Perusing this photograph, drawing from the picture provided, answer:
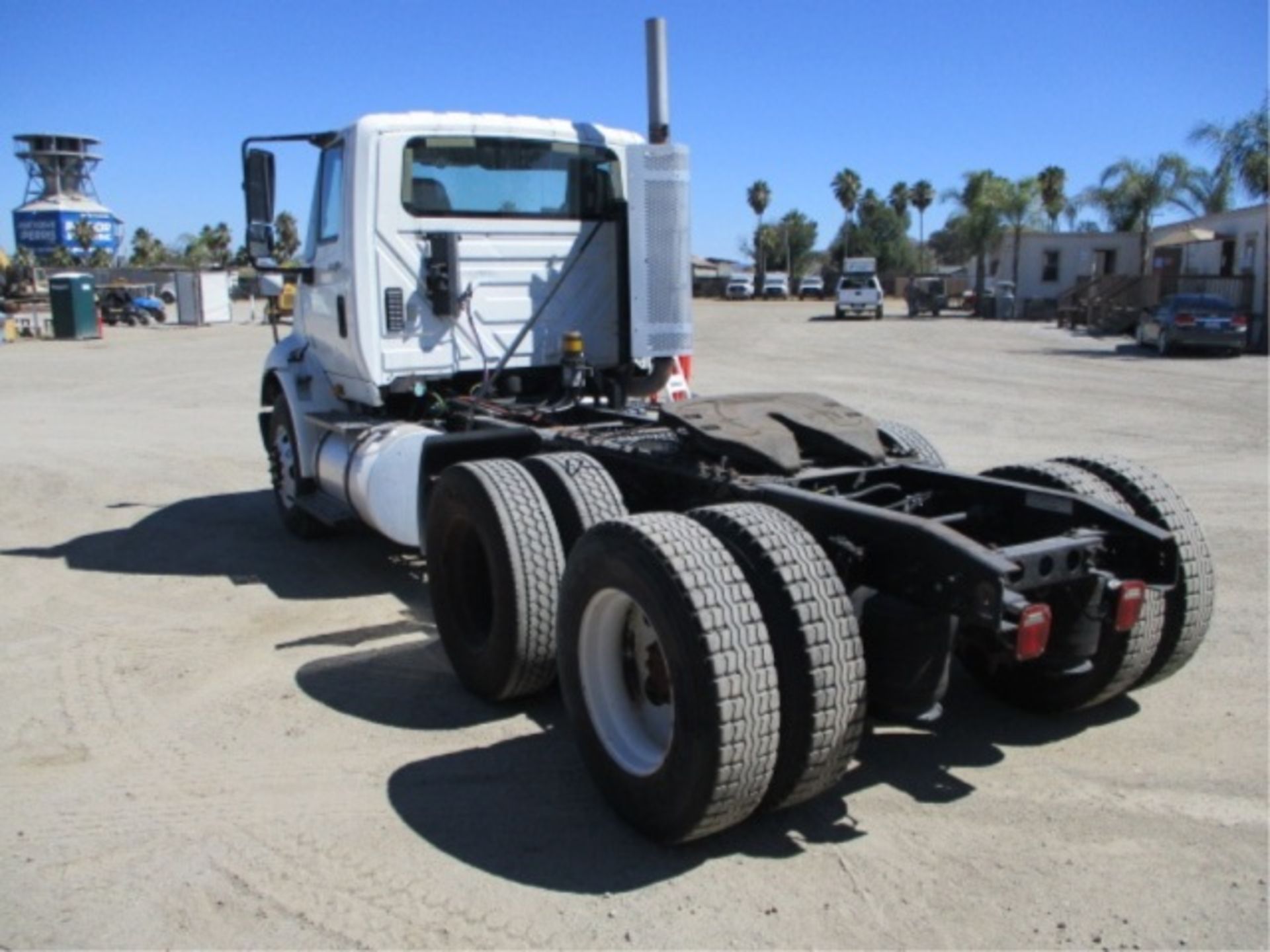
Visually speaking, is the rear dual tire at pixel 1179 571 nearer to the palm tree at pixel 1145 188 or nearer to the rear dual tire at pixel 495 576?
the rear dual tire at pixel 495 576

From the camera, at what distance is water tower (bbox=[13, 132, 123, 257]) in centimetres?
9681

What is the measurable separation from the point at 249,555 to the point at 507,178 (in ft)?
10.2

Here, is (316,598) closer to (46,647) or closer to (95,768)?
(46,647)

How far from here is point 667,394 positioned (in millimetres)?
7645

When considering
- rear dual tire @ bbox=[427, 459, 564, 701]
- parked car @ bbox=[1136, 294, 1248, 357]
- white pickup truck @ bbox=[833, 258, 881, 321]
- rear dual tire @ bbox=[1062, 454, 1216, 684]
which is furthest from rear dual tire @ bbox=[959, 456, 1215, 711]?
white pickup truck @ bbox=[833, 258, 881, 321]

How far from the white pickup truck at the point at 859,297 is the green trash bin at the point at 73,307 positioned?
93.6 feet

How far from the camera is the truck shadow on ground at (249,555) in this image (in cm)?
683

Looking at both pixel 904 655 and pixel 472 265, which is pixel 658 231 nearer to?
pixel 472 265

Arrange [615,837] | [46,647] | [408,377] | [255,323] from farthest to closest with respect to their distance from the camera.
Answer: [255,323], [408,377], [46,647], [615,837]

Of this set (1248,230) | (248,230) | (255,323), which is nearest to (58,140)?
(255,323)

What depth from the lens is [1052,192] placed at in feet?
197

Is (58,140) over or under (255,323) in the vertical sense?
over

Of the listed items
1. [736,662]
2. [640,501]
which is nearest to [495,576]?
[640,501]

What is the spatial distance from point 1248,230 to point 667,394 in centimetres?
3206
